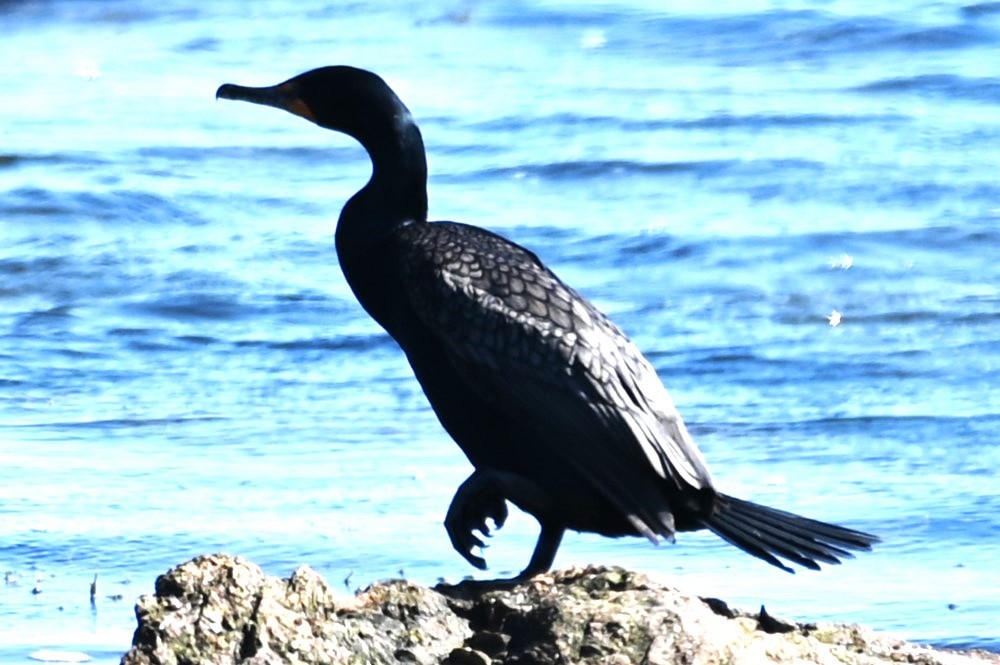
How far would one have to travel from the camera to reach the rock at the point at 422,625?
3.64m

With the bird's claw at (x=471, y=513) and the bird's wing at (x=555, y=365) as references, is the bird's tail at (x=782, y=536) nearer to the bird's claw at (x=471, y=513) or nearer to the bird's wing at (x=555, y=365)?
the bird's wing at (x=555, y=365)

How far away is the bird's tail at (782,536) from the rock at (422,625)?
0.55 meters

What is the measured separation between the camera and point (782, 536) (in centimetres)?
445

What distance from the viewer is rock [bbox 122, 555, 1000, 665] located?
3637mm

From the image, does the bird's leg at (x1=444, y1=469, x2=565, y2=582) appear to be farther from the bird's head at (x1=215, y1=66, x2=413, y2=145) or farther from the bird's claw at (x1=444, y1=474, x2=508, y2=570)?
the bird's head at (x1=215, y1=66, x2=413, y2=145)

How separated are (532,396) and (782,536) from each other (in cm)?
60

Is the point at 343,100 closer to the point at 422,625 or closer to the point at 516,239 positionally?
the point at 422,625

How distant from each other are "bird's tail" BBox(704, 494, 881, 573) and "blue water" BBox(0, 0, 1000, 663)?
1.16 metres

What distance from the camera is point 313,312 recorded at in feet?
31.6

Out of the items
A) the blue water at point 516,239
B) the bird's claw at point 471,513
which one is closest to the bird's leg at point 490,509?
the bird's claw at point 471,513

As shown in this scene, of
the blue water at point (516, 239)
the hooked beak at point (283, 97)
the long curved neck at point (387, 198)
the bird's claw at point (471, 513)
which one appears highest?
the hooked beak at point (283, 97)

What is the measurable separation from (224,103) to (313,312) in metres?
5.69

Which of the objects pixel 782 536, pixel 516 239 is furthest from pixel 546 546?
pixel 516 239

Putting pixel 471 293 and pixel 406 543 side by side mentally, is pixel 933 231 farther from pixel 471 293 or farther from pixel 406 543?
pixel 471 293
